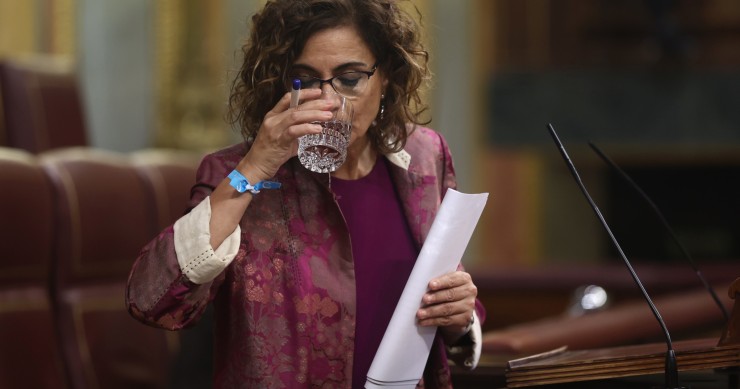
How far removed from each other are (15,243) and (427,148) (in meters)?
1.07

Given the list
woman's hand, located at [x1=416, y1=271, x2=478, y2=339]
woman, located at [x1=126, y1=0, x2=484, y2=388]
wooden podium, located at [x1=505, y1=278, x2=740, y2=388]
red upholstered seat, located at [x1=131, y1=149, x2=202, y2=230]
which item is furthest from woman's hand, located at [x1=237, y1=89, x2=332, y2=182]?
red upholstered seat, located at [x1=131, y1=149, x2=202, y2=230]

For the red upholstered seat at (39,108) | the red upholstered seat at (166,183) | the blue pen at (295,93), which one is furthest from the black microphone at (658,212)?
the red upholstered seat at (39,108)

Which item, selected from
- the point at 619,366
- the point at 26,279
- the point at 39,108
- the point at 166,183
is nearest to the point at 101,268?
the point at 26,279

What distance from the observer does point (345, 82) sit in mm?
1562

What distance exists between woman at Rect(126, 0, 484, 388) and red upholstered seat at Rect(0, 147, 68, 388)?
Result: 919mm

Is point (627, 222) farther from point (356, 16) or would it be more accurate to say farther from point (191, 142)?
point (356, 16)

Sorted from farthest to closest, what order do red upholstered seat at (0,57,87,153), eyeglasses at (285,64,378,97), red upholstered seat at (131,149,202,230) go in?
red upholstered seat at (0,57,87,153) < red upholstered seat at (131,149,202,230) < eyeglasses at (285,64,378,97)

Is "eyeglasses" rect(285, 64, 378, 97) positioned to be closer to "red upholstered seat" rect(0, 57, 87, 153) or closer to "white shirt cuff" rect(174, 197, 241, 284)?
"white shirt cuff" rect(174, 197, 241, 284)

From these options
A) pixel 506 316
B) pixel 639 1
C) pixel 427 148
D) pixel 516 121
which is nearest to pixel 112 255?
pixel 427 148

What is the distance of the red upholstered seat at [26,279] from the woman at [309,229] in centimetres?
92

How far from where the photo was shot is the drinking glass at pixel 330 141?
57.4 inches

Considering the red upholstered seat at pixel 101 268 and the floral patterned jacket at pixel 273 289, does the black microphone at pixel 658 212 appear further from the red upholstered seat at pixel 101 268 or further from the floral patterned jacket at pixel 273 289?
the red upholstered seat at pixel 101 268

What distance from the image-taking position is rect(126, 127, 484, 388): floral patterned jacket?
4.83ft

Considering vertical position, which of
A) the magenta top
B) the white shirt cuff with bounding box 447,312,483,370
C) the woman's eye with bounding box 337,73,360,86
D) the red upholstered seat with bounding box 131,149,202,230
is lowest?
the white shirt cuff with bounding box 447,312,483,370
